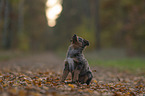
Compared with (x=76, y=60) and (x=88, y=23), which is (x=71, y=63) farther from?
(x=88, y=23)

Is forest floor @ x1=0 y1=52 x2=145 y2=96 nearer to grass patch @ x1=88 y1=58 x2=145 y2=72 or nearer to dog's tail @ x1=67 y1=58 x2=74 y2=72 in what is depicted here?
dog's tail @ x1=67 y1=58 x2=74 y2=72

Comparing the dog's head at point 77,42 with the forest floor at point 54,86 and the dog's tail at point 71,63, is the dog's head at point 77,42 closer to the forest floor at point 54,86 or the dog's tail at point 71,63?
the dog's tail at point 71,63

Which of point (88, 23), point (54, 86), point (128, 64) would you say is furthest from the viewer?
point (88, 23)

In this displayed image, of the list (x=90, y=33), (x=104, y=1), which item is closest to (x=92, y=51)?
(x=90, y=33)

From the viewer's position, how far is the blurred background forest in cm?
2469

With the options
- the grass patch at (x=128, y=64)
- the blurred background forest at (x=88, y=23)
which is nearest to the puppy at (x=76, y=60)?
the grass patch at (x=128, y=64)

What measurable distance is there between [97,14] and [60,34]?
2639 centimetres

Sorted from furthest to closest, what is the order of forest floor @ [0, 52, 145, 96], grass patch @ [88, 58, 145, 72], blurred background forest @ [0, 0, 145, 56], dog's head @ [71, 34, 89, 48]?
blurred background forest @ [0, 0, 145, 56] < grass patch @ [88, 58, 145, 72] < dog's head @ [71, 34, 89, 48] < forest floor @ [0, 52, 145, 96]

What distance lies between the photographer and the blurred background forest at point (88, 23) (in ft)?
81.0

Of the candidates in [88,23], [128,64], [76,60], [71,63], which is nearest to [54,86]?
[71,63]

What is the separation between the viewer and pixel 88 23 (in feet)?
130

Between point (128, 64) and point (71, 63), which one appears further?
point (128, 64)

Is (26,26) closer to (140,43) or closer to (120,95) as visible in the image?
(140,43)

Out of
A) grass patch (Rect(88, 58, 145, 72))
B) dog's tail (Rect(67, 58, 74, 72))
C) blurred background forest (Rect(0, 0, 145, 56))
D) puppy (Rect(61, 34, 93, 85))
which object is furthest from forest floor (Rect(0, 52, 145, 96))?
blurred background forest (Rect(0, 0, 145, 56))
